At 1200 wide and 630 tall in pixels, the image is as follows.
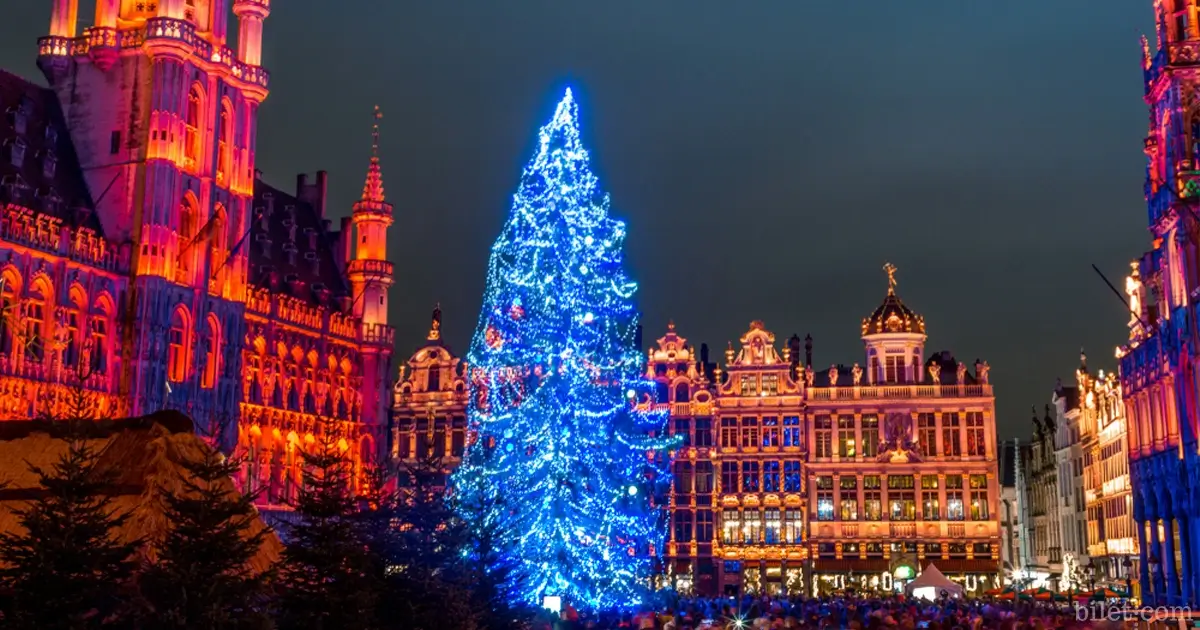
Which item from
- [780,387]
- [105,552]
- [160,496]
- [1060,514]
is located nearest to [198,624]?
[105,552]

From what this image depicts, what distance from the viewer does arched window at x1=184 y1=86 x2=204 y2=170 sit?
141 feet

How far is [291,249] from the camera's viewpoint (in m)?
55.2

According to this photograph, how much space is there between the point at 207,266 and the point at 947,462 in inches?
1405

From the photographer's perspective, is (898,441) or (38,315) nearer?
(38,315)

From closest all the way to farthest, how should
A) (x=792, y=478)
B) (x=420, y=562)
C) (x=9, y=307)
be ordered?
(x=420, y=562) < (x=9, y=307) < (x=792, y=478)

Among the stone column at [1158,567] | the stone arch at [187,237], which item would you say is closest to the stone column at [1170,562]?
the stone column at [1158,567]

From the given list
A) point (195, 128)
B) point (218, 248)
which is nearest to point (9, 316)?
point (218, 248)

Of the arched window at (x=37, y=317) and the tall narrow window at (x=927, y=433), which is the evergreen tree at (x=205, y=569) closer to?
the arched window at (x=37, y=317)

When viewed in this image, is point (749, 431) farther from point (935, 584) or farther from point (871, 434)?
point (935, 584)

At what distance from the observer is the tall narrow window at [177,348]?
136ft

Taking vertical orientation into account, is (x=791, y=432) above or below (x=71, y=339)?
below

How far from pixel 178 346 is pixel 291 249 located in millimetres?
13946

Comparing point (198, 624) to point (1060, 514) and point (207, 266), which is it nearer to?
point (207, 266)

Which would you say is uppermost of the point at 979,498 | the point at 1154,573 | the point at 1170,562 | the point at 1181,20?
the point at 1181,20
